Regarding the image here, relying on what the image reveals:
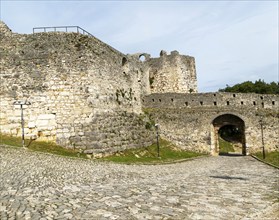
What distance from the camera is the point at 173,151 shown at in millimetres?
26312

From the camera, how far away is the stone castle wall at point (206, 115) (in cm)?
2891

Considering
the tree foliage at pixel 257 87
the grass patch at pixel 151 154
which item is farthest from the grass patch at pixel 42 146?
the tree foliage at pixel 257 87

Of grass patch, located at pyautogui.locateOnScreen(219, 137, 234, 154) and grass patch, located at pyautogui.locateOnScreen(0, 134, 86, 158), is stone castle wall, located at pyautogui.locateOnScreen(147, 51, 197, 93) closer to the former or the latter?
grass patch, located at pyautogui.locateOnScreen(219, 137, 234, 154)

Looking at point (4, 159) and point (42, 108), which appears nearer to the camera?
point (4, 159)

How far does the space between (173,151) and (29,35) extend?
13.7 m

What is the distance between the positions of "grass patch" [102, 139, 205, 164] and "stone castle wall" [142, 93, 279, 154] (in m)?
1.36

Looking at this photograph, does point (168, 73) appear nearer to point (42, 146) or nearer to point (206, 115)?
point (206, 115)

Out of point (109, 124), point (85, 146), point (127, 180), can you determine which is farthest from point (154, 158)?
point (127, 180)

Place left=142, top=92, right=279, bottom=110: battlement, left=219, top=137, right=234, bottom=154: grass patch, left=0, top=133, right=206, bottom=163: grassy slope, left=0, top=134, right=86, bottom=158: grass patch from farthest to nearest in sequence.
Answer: left=219, top=137, right=234, bottom=154: grass patch, left=142, top=92, right=279, bottom=110: battlement, left=0, top=133, right=206, bottom=163: grassy slope, left=0, top=134, right=86, bottom=158: grass patch

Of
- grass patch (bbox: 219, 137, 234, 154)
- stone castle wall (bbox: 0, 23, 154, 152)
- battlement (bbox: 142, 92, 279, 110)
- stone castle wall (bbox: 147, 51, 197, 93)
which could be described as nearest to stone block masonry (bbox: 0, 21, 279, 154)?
stone castle wall (bbox: 0, 23, 154, 152)

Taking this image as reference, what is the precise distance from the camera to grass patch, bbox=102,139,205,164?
754 inches

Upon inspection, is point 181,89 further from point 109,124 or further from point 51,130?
point 51,130

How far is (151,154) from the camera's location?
22.4m

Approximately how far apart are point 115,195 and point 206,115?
2173cm
